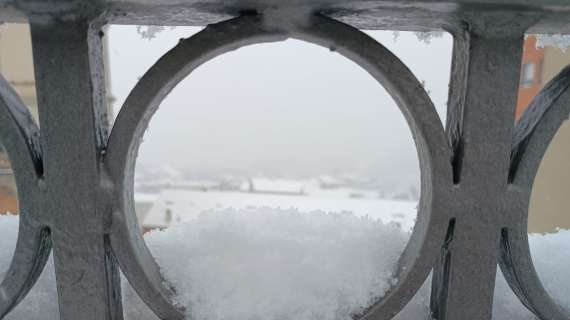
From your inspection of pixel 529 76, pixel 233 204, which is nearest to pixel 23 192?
pixel 529 76

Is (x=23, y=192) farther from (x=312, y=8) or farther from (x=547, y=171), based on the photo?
(x=547, y=171)

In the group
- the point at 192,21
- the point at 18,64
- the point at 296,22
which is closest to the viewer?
the point at 296,22

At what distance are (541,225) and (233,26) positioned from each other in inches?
138

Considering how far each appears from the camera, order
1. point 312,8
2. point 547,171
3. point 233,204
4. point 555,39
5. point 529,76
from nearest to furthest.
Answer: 1. point 312,8
2. point 555,39
3. point 547,171
4. point 529,76
5. point 233,204

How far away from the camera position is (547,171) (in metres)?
2.96

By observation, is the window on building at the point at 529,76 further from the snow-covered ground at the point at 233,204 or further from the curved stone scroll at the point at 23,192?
the snow-covered ground at the point at 233,204

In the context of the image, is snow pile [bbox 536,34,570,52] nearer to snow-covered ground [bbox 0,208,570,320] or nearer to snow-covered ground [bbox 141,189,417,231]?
snow-covered ground [bbox 0,208,570,320]

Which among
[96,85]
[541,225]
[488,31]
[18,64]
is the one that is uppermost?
[18,64]

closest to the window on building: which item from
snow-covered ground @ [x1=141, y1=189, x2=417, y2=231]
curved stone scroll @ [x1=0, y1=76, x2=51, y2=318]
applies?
curved stone scroll @ [x1=0, y1=76, x2=51, y2=318]

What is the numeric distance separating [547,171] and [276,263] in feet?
9.98

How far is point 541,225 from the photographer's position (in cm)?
319

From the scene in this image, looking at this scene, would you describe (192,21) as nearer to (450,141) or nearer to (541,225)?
(450,141)

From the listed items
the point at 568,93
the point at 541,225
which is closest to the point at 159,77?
the point at 568,93

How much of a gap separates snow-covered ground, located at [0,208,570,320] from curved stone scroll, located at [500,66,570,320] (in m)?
0.10
